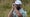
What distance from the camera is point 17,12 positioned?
97cm

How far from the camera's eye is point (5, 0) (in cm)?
277

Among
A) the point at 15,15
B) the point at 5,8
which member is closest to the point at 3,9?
the point at 5,8

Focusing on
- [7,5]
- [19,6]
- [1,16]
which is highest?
[19,6]

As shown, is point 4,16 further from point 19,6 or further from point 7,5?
point 19,6

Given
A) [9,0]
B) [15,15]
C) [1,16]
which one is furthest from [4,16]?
[15,15]

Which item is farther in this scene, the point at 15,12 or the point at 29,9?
the point at 29,9

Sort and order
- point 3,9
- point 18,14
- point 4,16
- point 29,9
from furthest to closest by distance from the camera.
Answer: point 3,9
point 29,9
point 4,16
point 18,14

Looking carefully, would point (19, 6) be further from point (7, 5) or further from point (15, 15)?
point (7, 5)

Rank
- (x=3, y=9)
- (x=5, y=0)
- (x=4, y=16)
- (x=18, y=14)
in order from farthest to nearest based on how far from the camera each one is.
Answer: (x=5, y=0) < (x=3, y=9) < (x=4, y=16) < (x=18, y=14)

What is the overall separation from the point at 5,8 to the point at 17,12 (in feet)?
5.56

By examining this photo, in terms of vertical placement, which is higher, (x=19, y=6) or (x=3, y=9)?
(x=19, y=6)

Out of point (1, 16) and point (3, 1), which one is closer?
point (1, 16)

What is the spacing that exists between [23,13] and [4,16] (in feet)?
4.22

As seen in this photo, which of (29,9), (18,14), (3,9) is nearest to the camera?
(18,14)
